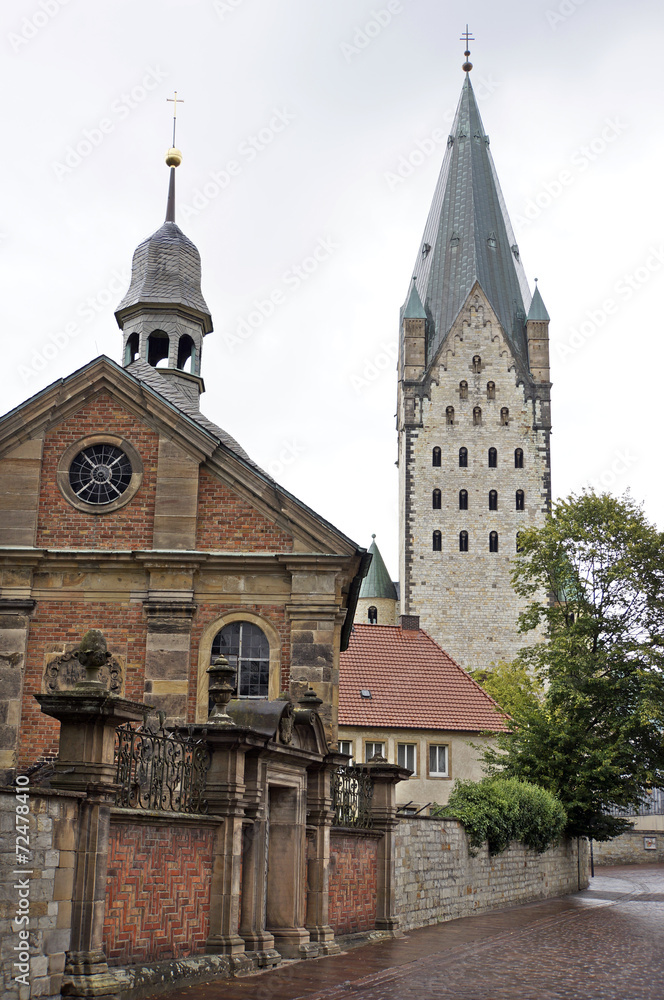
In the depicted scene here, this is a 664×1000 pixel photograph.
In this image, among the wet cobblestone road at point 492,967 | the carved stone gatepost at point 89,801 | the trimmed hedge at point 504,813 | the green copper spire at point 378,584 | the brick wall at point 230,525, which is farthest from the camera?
the green copper spire at point 378,584

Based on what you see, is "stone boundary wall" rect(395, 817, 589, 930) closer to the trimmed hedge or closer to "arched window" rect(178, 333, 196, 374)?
the trimmed hedge

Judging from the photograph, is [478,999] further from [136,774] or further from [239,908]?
[136,774]

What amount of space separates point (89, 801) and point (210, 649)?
932 cm

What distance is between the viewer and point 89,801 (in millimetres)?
9617

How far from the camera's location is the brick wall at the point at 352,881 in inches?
600

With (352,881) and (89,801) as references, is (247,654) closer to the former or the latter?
(352,881)

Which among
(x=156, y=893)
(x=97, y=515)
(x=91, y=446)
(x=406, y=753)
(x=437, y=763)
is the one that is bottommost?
(x=156, y=893)

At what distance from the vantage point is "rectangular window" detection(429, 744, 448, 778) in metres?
33.2

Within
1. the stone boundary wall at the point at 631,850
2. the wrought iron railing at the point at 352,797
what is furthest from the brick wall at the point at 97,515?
the stone boundary wall at the point at 631,850

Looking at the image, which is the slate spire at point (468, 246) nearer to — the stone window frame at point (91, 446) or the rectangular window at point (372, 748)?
the rectangular window at point (372, 748)

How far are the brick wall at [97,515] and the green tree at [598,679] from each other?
14.0 metres

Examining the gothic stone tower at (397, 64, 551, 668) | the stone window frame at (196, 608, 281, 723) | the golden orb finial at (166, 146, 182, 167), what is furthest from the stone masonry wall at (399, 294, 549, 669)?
the stone window frame at (196, 608, 281, 723)

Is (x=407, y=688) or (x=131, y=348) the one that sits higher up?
(x=131, y=348)

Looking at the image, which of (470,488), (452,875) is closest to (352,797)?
(452,875)
